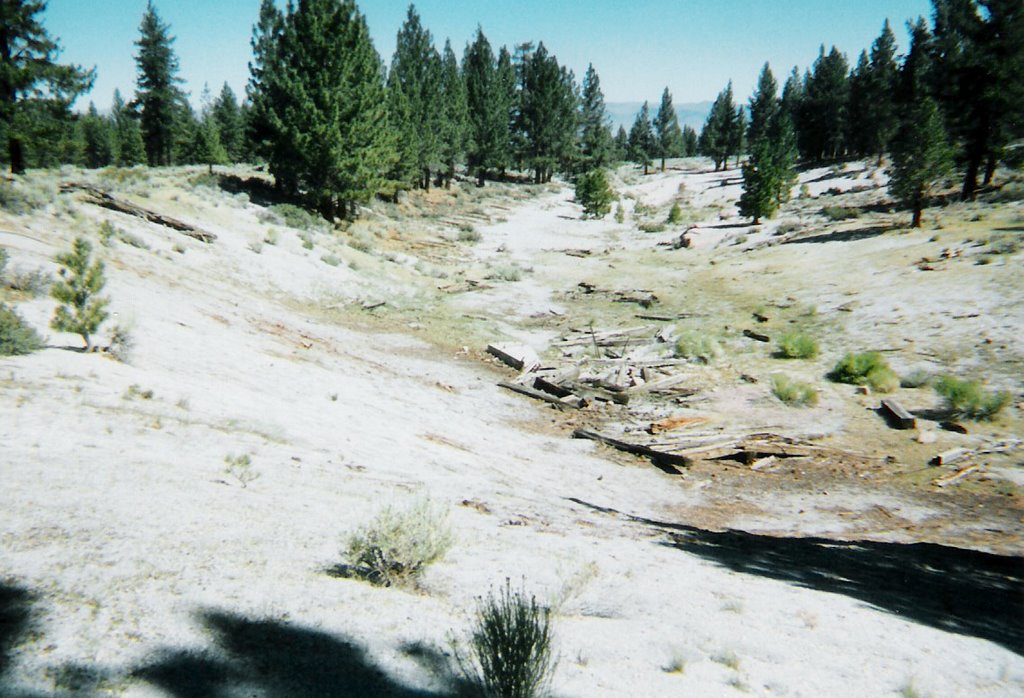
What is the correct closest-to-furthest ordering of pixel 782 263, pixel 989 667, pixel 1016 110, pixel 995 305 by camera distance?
pixel 989 667, pixel 995 305, pixel 782 263, pixel 1016 110

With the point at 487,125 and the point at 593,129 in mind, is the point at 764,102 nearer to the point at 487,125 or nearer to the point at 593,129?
the point at 593,129

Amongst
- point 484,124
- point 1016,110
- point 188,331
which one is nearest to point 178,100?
point 484,124

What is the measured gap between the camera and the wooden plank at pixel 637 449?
10486 millimetres

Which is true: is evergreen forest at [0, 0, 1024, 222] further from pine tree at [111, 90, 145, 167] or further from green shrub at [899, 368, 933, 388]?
green shrub at [899, 368, 933, 388]

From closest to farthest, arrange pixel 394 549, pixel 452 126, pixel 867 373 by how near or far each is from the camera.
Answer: pixel 394 549 → pixel 867 373 → pixel 452 126

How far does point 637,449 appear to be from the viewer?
10875 millimetres

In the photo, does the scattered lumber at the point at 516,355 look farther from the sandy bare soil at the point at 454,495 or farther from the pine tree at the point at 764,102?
the pine tree at the point at 764,102

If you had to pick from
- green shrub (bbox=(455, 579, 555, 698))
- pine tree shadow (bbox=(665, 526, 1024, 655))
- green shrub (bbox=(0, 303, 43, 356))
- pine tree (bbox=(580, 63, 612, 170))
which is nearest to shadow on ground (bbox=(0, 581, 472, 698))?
green shrub (bbox=(455, 579, 555, 698))

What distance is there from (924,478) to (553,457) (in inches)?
252

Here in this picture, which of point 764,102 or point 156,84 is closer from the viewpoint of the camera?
point 156,84

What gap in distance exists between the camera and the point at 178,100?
5538cm

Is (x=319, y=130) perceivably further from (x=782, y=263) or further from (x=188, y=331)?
(x=782, y=263)

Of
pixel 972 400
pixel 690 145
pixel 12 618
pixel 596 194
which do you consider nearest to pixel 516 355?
pixel 972 400

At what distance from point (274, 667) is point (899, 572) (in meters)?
6.76
